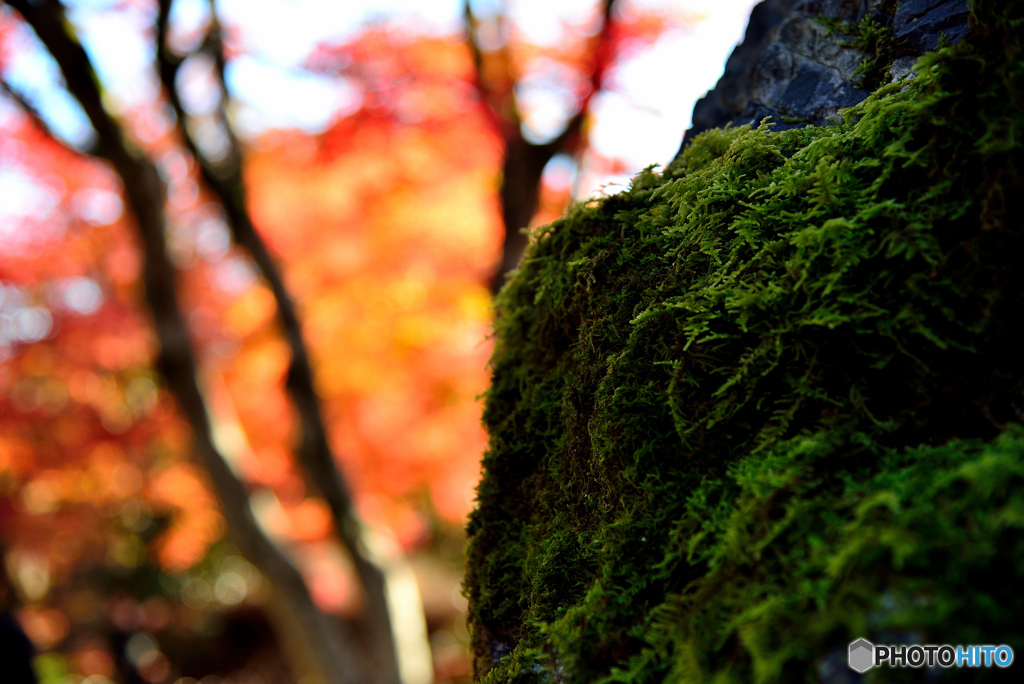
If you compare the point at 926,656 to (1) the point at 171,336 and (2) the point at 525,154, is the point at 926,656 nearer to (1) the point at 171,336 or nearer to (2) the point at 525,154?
(1) the point at 171,336

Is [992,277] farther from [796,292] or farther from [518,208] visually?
[518,208]

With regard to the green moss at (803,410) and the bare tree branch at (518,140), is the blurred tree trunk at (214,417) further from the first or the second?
the green moss at (803,410)

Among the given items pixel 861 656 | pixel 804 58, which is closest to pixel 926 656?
pixel 861 656

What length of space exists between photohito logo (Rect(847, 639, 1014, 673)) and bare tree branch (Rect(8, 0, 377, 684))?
15.4ft

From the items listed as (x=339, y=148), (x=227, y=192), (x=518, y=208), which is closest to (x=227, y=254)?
(x=339, y=148)

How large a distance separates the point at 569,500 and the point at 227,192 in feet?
15.4

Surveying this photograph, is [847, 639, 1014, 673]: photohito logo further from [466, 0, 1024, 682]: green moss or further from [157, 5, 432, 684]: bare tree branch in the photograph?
[157, 5, 432, 684]: bare tree branch

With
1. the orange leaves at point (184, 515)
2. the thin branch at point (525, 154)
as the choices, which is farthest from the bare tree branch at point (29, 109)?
the orange leaves at point (184, 515)

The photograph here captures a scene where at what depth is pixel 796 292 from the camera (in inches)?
40.9

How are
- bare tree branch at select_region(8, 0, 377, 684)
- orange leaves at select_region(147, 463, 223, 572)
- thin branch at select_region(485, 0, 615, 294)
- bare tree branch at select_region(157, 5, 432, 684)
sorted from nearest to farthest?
bare tree branch at select_region(8, 0, 377, 684) → bare tree branch at select_region(157, 5, 432, 684) → thin branch at select_region(485, 0, 615, 294) → orange leaves at select_region(147, 463, 223, 572)

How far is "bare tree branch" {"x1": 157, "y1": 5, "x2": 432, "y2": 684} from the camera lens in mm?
4996

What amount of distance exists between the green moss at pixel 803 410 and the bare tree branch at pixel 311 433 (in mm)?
4201

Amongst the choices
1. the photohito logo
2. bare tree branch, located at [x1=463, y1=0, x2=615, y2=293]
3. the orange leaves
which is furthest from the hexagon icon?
the orange leaves

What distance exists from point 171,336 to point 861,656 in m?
4.72
